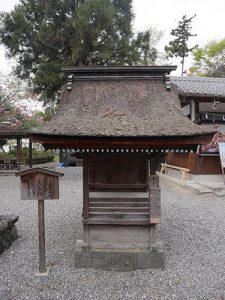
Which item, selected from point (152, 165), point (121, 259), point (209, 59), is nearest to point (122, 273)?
point (121, 259)

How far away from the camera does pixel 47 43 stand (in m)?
15.7

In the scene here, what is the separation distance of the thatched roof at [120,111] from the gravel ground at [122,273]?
2.38 m

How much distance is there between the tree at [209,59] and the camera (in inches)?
1299

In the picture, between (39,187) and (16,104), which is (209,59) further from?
(39,187)

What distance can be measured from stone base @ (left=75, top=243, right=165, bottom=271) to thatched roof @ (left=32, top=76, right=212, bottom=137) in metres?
2.24

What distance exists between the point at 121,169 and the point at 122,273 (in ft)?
6.04

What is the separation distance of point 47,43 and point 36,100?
195 inches

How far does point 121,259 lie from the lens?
16.5ft

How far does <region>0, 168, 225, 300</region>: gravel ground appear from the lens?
420 centimetres

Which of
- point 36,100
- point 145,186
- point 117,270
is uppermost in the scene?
point 36,100

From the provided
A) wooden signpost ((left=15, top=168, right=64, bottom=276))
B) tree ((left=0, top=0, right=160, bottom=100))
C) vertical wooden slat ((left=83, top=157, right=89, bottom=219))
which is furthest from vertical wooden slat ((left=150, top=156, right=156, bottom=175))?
tree ((left=0, top=0, right=160, bottom=100))

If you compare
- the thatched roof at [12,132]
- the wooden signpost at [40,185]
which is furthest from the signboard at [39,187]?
the thatched roof at [12,132]

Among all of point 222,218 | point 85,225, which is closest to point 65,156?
point 222,218

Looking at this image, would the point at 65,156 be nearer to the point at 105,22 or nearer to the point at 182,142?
the point at 105,22
